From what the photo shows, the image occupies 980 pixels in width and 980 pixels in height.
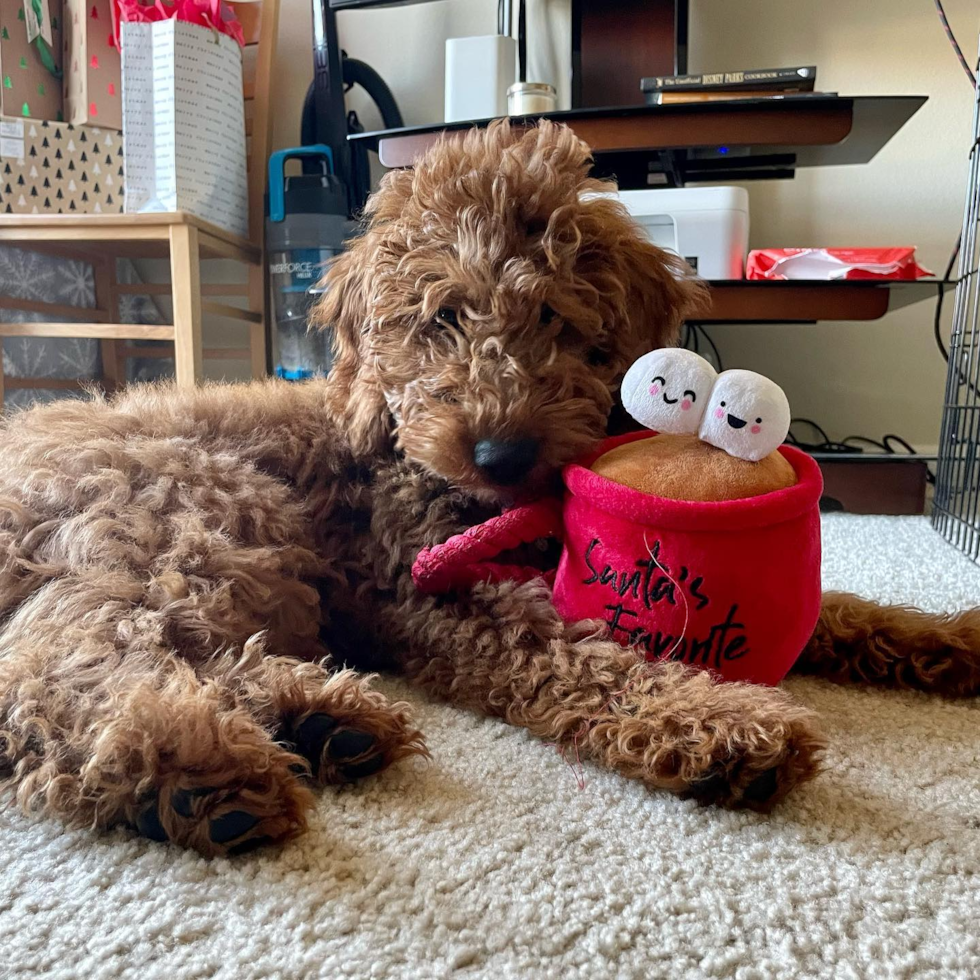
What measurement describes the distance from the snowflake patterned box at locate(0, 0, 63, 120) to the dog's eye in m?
2.63

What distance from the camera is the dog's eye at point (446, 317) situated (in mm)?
1139

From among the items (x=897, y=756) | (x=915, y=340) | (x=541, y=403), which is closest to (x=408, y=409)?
(x=541, y=403)

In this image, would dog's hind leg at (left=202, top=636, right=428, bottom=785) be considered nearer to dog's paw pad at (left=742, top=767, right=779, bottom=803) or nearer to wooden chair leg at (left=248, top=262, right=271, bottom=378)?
dog's paw pad at (left=742, top=767, right=779, bottom=803)

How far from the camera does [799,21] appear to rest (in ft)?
10.3

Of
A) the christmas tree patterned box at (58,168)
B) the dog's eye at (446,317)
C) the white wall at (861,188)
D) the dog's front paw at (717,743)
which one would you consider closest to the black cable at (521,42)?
the white wall at (861,188)

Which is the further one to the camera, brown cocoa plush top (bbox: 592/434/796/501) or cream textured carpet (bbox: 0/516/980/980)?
brown cocoa plush top (bbox: 592/434/796/501)

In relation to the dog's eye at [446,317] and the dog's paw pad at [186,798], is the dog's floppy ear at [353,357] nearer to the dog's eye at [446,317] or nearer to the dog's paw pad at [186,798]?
the dog's eye at [446,317]

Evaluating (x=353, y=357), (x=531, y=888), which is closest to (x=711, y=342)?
(x=353, y=357)

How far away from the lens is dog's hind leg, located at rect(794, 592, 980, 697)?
1125 mm

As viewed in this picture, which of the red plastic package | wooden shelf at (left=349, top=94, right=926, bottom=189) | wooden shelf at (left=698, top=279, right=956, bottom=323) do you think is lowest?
wooden shelf at (left=698, top=279, right=956, bottom=323)

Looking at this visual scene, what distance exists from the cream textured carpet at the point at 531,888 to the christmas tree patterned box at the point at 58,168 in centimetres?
285

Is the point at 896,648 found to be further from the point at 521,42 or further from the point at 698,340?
the point at 521,42

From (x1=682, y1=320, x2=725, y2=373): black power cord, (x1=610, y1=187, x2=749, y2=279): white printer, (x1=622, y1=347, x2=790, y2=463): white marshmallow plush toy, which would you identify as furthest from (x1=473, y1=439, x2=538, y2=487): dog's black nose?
(x1=682, y1=320, x2=725, y2=373): black power cord

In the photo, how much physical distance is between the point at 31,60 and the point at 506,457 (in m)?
3.04
